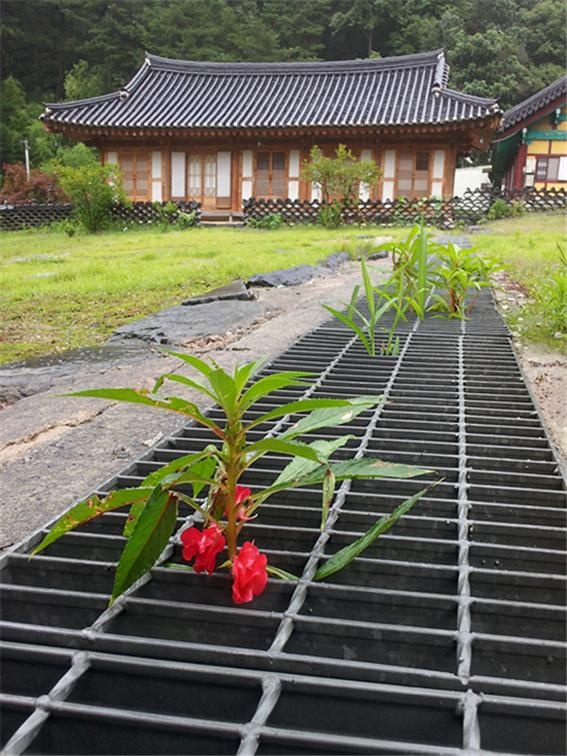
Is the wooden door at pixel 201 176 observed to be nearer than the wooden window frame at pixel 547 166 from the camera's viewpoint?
Yes

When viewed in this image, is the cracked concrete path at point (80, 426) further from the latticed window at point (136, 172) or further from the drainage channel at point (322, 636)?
the latticed window at point (136, 172)

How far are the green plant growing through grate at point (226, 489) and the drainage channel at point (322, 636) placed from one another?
0.06 m

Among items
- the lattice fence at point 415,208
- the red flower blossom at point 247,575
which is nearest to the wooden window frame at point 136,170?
the lattice fence at point 415,208

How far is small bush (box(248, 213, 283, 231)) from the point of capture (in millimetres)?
16538

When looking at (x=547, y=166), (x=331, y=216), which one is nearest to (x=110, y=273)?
(x=331, y=216)

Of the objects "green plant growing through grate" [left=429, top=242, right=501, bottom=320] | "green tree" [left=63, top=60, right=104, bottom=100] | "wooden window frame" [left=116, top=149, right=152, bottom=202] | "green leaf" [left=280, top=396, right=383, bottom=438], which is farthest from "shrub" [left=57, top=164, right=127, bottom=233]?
"green tree" [left=63, top=60, right=104, bottom=100]

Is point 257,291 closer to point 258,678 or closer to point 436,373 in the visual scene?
point 436,373

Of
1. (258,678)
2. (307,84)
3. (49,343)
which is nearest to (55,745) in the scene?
(258,678)

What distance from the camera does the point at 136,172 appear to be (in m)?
20.5

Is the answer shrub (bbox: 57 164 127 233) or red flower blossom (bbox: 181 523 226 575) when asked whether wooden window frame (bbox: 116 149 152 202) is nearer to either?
shrub (bbox: 57 164 127 233)

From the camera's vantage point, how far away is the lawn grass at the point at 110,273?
5168mm

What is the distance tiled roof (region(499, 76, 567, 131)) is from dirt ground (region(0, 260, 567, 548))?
19.1 metres

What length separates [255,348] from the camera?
3.84 m

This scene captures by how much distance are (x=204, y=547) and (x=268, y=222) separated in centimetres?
1593
